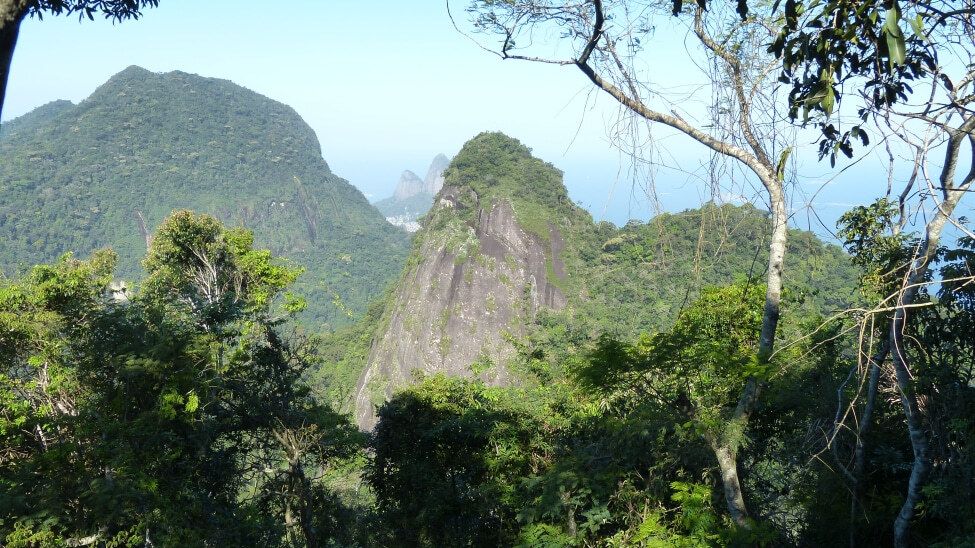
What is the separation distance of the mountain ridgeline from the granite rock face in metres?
0.07

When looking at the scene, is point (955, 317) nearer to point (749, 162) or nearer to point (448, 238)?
point (749, 162)

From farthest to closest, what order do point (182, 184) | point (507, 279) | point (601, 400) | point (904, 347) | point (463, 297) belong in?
point (182, 184) → point (507, 279) → point (463, 297) → point (601, 400) → point (904, 347)

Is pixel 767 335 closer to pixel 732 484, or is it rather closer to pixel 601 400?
pixel 732 484

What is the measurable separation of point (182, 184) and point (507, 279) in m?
87.9

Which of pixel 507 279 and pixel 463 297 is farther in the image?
pixel 507 279

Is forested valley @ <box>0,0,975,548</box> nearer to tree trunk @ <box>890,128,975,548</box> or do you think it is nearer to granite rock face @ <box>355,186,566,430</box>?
tree trunk @ <box>890,128,975,548</box>

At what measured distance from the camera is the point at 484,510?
250 inches

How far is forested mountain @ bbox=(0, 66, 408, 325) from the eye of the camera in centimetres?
7775

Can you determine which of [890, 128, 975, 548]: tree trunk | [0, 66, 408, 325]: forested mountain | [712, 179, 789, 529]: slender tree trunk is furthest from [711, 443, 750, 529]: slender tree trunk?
[0, 66, 408, 325]: forested mountain

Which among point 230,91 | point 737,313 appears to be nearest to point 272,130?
point 230,91

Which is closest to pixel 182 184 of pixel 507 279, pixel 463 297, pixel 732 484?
pixel 463 297

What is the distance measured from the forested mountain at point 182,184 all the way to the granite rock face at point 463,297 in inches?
1201

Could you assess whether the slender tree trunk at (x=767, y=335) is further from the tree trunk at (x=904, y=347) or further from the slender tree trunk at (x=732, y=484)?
the tree trunk at (x=904, y=347)

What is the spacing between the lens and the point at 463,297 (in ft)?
118
